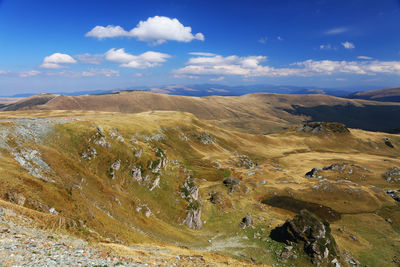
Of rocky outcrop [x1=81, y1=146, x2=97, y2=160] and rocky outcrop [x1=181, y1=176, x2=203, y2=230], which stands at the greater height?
rocky outcrop [x1=81, y1=146, x2=97, y2=160]

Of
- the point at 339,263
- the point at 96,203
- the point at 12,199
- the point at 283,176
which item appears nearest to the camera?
the point at 12,199

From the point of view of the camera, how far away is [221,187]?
338 ft

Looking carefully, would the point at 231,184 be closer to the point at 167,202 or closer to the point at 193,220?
the point at 193,220

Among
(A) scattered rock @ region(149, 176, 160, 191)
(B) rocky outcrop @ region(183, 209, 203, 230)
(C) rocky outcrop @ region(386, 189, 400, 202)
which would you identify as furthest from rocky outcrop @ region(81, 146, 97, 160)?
(C) rocky outcrop @ region(386, 189, 400, 202)

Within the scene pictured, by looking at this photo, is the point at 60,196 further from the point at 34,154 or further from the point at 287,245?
the point at 287,245

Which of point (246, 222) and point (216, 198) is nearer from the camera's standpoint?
point (246, 222)

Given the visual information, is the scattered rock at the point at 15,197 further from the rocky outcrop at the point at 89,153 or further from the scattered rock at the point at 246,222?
the scattered rock at the point at 246,222

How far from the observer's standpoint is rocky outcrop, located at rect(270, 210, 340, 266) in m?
54.5

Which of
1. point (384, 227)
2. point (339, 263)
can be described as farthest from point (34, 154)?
point (384, 227)

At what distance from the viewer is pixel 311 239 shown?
5709 cm

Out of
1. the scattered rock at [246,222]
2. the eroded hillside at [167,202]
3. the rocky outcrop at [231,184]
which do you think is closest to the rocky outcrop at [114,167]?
the eroded hillside at [167,202]

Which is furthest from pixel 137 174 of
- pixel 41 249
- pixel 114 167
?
pixel 41 249

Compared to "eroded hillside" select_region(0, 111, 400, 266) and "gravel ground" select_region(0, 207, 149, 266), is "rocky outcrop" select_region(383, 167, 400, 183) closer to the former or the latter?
"eroded hillside" select_region(0, 111, 400, 266)

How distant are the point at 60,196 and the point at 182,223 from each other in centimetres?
3923
